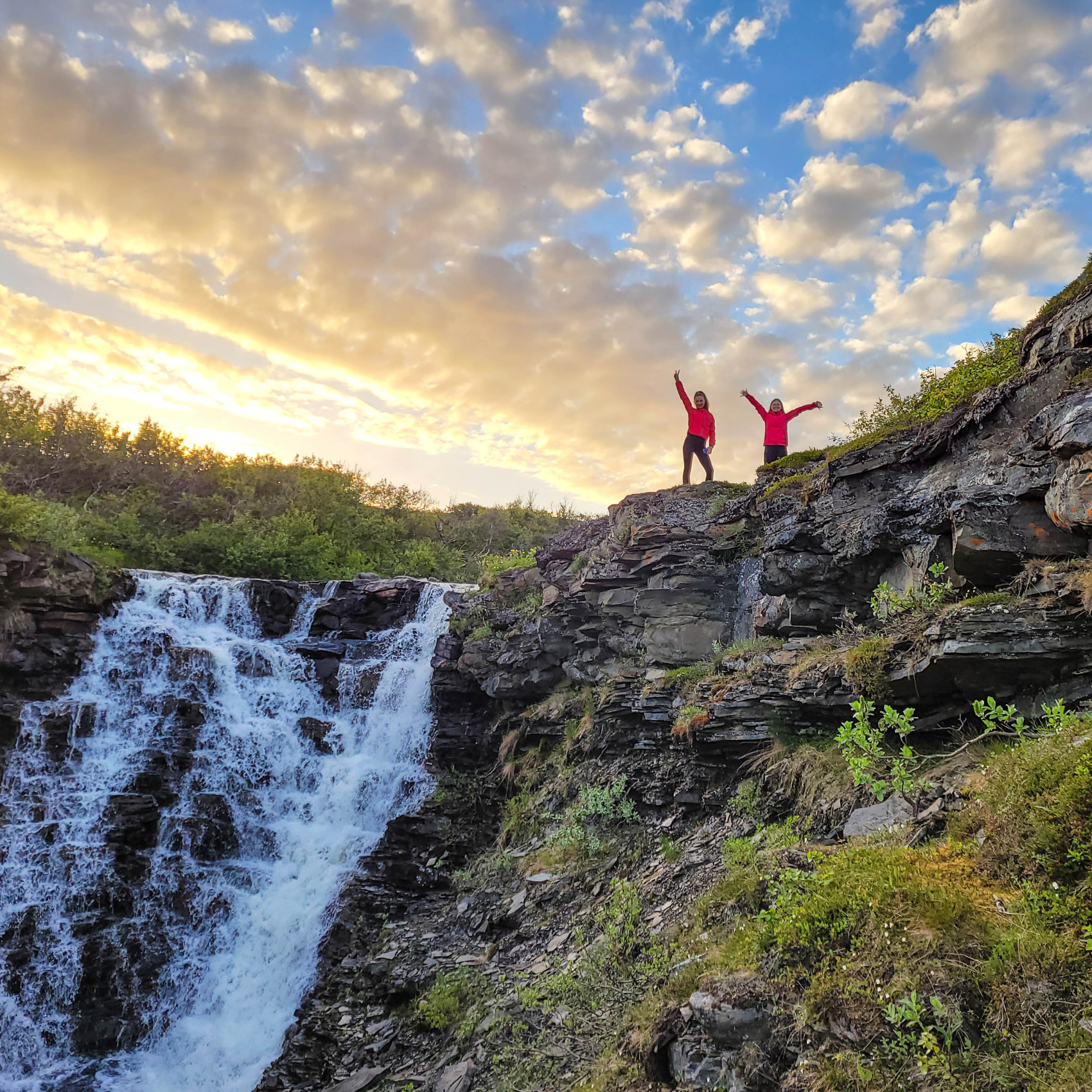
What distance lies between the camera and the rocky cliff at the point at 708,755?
17.6 ft

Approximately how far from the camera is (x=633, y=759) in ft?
36.9

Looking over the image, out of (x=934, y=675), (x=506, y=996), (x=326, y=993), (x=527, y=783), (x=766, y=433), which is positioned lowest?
(x=326, y=993)

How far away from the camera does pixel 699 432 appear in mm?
14562

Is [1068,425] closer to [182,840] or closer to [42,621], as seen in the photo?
[182,840]

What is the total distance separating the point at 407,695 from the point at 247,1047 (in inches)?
308

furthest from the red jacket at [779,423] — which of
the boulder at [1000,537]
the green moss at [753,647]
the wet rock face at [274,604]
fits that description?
the wet rock face at [274,604]

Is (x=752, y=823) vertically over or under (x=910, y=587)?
under

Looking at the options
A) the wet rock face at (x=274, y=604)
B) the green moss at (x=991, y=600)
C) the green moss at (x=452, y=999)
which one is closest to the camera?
the green moss at (x=991, y=600)

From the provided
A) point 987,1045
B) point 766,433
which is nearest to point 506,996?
point 987,1045

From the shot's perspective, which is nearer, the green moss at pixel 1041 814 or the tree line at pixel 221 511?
the green moss at pixel 1041 814

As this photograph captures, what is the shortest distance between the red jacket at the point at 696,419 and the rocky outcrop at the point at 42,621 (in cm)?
1476

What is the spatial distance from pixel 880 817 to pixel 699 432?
395 inches

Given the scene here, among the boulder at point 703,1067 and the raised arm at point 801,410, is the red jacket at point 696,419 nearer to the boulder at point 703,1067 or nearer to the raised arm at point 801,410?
the raised arm at point 801,410

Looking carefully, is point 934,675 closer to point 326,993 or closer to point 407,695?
point 326,993
